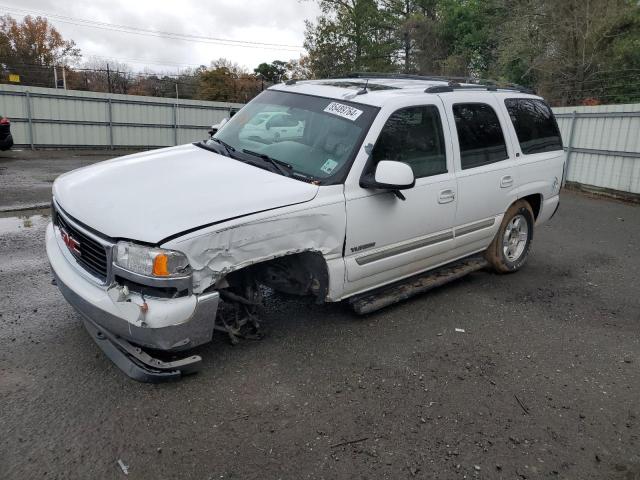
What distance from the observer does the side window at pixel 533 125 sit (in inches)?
222

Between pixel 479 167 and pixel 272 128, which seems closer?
pixel 272 128

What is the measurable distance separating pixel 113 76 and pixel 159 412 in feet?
111

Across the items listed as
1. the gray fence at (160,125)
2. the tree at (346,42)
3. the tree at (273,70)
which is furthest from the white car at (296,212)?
the tree at (273,70)

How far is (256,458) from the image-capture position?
279cm

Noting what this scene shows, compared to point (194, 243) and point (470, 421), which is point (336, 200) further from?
point (470, 421)

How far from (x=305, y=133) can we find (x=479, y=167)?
1.81m

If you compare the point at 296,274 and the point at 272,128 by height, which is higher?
the point at 272,128

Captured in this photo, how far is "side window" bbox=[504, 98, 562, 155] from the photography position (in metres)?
5.64

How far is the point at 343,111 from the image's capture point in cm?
429

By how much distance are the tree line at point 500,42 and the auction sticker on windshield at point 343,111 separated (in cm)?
1650

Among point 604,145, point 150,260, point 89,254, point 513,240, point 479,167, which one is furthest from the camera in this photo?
point 604,145

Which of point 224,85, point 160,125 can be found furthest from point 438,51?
point 160,125

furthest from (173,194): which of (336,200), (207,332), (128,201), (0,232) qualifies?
(0,232)

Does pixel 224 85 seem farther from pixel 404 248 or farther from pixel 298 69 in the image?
pixel 404 248
